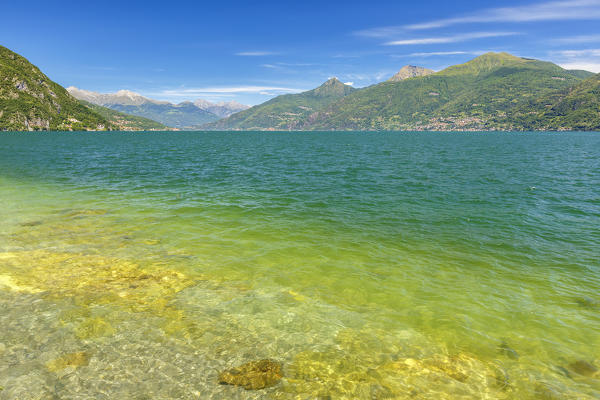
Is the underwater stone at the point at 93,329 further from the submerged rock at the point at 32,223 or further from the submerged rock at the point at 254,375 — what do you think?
the submerged rock at the point at 32,223

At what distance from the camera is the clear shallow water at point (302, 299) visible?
8531 mm

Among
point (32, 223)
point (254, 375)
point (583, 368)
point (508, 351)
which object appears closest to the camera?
point (254, 375)

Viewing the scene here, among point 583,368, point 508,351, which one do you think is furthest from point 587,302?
point 508,351

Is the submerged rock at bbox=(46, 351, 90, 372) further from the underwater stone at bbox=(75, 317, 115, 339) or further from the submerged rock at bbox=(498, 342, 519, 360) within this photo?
the submerged rock at bbox=(498, 342, 519, 360)

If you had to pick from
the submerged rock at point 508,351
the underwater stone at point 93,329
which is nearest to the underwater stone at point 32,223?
the underwater stone at point 93,329

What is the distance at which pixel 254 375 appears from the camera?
28.0ft

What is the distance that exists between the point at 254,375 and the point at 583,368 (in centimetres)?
1059

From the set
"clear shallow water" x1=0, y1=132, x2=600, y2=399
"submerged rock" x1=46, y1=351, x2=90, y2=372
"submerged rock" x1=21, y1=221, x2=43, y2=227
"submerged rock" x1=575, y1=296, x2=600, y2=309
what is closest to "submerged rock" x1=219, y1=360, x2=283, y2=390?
"clear shallow water" x1=0, y1=132, x2=600, y2=399

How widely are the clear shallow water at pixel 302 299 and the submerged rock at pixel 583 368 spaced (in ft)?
0.17

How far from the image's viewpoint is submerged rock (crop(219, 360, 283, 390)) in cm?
819

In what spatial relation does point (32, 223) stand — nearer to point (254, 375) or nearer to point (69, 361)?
point (69, 361)

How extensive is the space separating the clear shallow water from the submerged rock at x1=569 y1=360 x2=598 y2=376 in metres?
0.05

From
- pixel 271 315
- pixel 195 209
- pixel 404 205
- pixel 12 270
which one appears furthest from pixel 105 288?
pixel 404 205

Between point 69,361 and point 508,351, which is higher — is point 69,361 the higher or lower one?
the higher one
